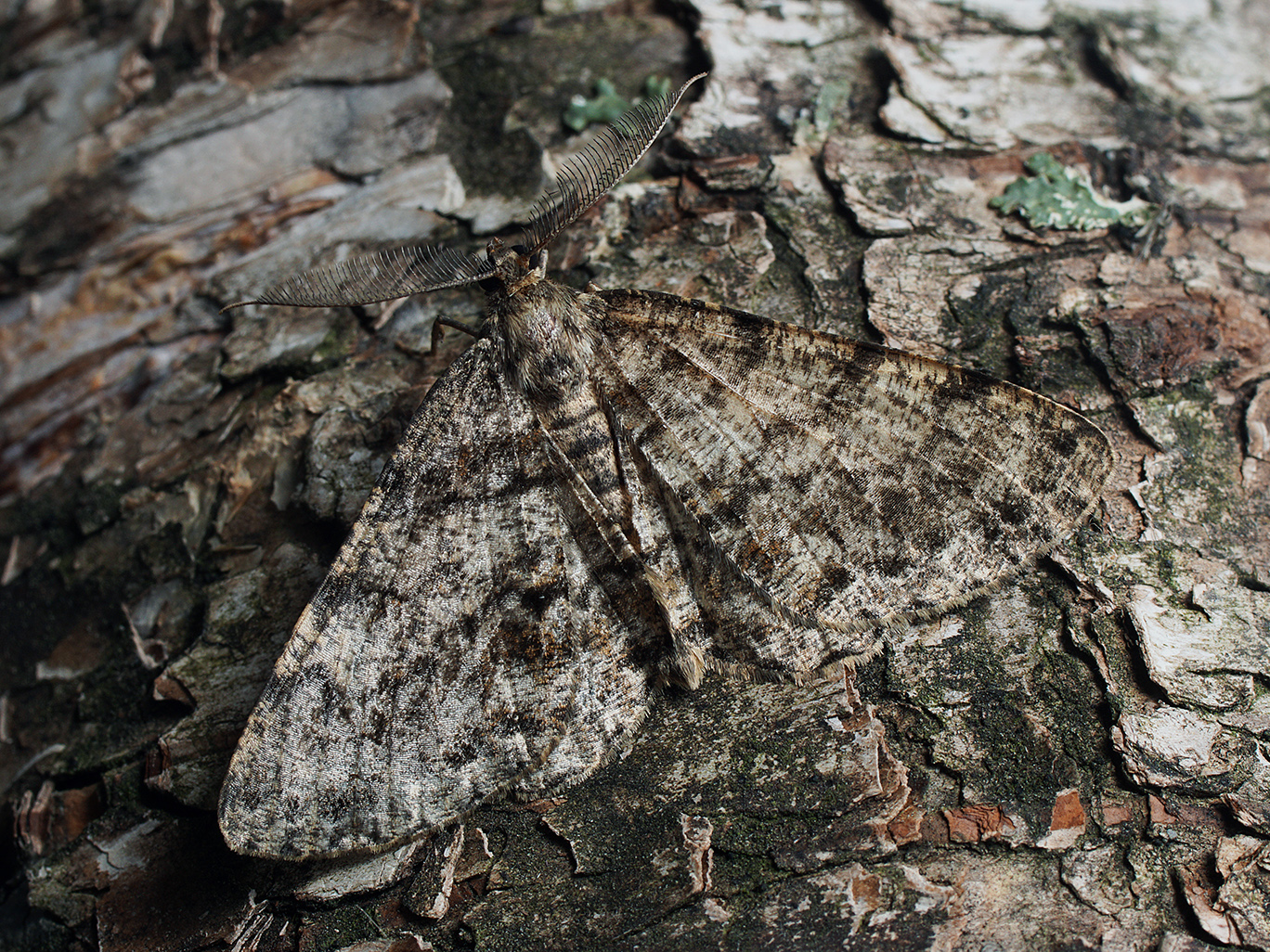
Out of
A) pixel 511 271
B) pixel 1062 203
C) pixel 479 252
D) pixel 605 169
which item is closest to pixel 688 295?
pixel 605 169

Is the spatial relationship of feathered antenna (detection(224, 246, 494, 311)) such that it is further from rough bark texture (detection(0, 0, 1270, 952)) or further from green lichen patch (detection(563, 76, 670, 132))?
green lichen patch (detection(563, 76, 670, 132))

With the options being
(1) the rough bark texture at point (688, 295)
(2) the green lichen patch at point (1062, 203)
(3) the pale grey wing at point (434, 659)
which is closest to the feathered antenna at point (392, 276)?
(1) the rough bark texture at point (688, 295)

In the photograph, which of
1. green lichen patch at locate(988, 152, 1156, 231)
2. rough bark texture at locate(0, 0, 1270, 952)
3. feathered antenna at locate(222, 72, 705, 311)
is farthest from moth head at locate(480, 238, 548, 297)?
green lichen patch at locate(988, 152, 1156, 231)

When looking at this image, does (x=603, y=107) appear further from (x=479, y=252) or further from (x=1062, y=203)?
(x=1062, y=203)

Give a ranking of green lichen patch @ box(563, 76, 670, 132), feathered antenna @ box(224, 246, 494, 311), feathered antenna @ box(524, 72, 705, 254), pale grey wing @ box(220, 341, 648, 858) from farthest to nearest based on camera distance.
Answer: green lichen patch @ box(563, 76, 670, 132) < feathered antenna @ box(224, 246, 494, 311) < feathered antenna @ box(524, 72, 705, 254) < pale grey wing @ box(220, 341, 648, 858)

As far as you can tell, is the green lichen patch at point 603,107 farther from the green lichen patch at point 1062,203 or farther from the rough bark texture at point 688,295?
the green lichen patch at point 1062,203

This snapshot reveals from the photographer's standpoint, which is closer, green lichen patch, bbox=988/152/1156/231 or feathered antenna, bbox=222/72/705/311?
feathered antenna, bbox=222/72/705/311

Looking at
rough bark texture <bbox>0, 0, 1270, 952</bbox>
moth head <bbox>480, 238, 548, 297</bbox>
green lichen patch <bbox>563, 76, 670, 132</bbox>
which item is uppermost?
green lichen patch <bbox>563, 76, 670, 132</bbox>

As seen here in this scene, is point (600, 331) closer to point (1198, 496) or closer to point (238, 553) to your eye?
point (238, 553)
